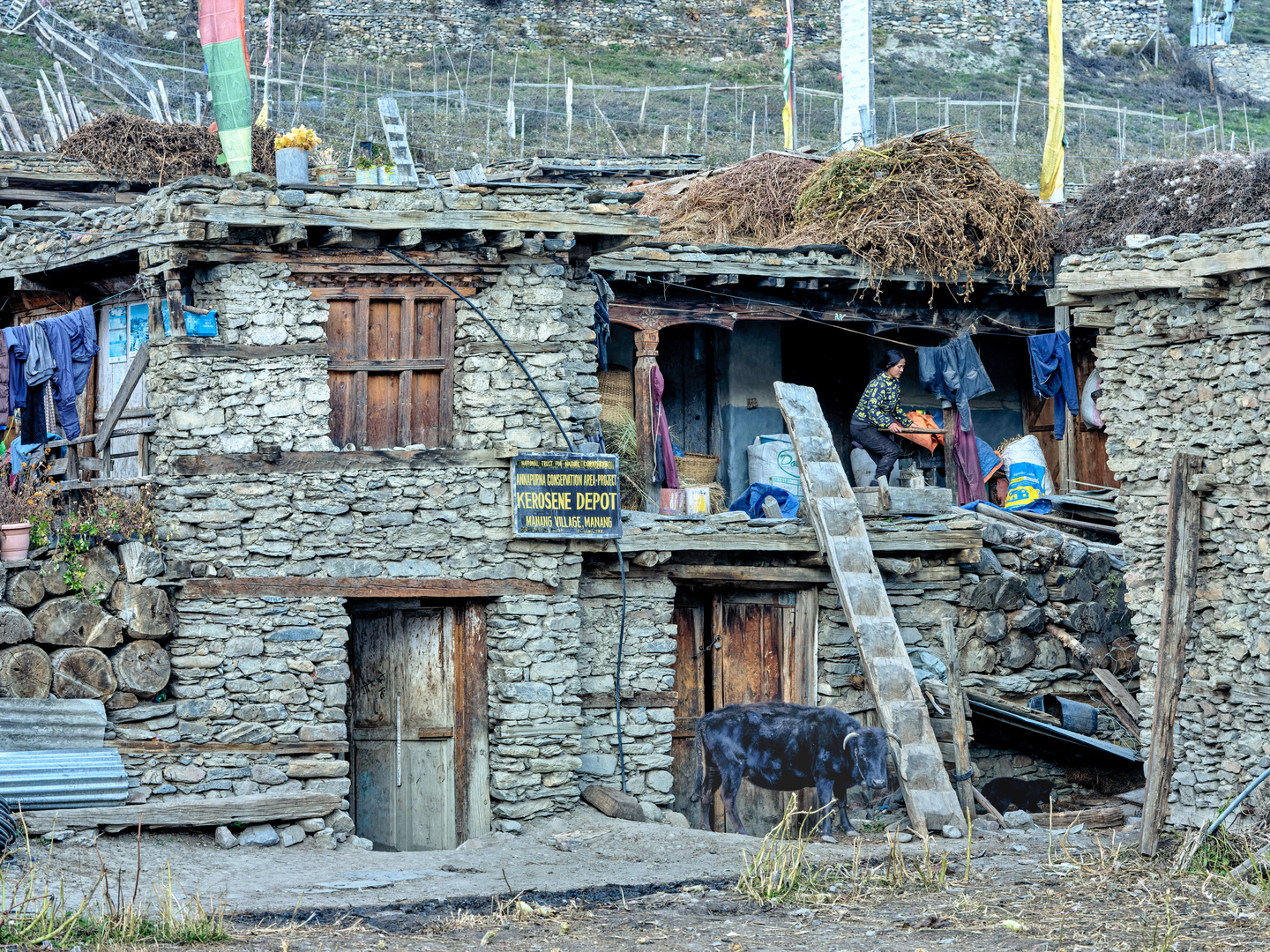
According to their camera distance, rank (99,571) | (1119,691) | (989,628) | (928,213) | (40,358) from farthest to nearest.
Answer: (928,213), (989,628), (1119,691), (40,358), (99,571)

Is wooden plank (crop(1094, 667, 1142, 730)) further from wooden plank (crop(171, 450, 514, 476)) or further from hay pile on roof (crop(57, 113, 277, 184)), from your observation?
hay pile on roof (crop(57, 113, 277, 184))

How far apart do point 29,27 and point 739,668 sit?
22858 mm

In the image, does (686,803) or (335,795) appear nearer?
(335,795)

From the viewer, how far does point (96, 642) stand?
11070 millimetres

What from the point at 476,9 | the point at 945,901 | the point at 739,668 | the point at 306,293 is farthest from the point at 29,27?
the point at 945,901

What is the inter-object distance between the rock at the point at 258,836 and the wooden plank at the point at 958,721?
5.77m

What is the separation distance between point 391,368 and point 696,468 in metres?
4.26

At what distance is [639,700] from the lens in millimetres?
12844

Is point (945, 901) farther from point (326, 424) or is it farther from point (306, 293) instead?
point (306, 293)

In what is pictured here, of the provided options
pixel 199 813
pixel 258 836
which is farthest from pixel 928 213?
pixel 199 813

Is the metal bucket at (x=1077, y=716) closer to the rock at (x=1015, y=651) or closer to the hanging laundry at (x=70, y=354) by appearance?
the rock at (x=1015, y=651)

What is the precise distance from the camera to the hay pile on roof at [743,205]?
1697 cm

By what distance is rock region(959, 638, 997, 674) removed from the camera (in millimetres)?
14008

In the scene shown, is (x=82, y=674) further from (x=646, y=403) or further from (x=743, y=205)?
(x=743, y=205)
